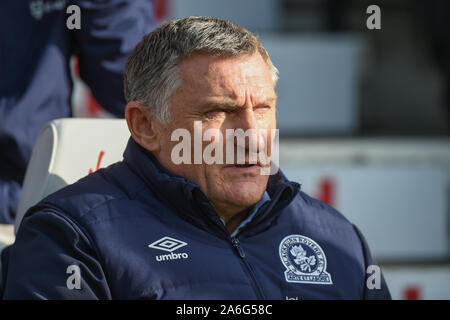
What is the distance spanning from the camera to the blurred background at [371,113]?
15.5ft

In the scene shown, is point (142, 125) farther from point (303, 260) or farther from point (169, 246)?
point (303, 260)

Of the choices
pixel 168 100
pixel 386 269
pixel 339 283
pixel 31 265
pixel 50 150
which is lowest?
pixel 386 269

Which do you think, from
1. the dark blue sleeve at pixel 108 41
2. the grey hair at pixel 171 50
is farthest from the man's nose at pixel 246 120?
the dark blue sleeve at pixel 108 41

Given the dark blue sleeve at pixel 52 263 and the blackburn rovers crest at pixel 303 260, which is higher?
the dark blue sleeve at pixel 52 263

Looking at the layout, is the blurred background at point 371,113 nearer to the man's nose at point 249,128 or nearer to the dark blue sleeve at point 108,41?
the dark blue sleeve at point 108,41

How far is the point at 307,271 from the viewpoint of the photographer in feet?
6.81

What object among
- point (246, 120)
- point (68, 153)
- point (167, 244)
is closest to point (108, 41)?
point (68, 153)

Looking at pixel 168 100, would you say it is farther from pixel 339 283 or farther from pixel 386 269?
pixel 386 269

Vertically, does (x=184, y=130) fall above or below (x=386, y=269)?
above

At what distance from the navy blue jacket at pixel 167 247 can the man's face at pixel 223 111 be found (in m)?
0.06

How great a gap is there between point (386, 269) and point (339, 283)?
258 centimetres

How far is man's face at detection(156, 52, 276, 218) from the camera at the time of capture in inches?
77.7

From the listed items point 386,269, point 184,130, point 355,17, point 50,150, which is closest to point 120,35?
point 50,150

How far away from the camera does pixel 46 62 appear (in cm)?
258
